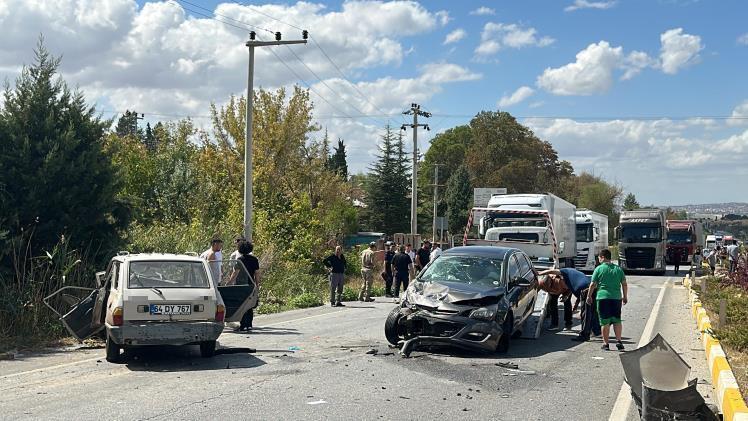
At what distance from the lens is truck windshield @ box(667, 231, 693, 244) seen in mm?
44844

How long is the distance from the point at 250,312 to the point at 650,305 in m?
12.0

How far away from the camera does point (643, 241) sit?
39.4 metres

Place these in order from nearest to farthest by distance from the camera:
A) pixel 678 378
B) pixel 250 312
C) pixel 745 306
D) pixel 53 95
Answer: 1. pixel 678 378
2. pixel 250 312
3. pixel 53 95
4. pixel 745 306

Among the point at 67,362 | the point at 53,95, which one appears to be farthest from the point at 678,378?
the point at 53,95

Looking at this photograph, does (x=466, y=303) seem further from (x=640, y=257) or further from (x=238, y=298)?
(x=640, y=257)

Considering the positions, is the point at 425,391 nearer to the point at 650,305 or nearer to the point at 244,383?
the point at 244,383

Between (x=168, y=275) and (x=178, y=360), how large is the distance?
1217 mm

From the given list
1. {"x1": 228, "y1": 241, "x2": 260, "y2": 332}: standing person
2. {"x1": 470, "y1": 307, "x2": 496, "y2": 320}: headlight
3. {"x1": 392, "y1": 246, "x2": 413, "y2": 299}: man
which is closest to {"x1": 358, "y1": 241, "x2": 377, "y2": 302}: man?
{"x1": 392, "y1": 246, "x2": 413, "y2": 299}: man

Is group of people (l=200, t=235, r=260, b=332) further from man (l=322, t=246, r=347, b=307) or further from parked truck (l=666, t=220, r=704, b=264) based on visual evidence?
parked truck (l=666, t=220, r=704, b=264)

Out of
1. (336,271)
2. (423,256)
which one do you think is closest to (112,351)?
(336,271)

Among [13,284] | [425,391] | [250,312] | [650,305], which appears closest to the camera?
[425,391]

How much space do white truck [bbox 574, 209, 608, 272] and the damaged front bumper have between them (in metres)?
27.0

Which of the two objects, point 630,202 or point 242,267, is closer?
point 242,267

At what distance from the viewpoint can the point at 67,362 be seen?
33.9 ft
